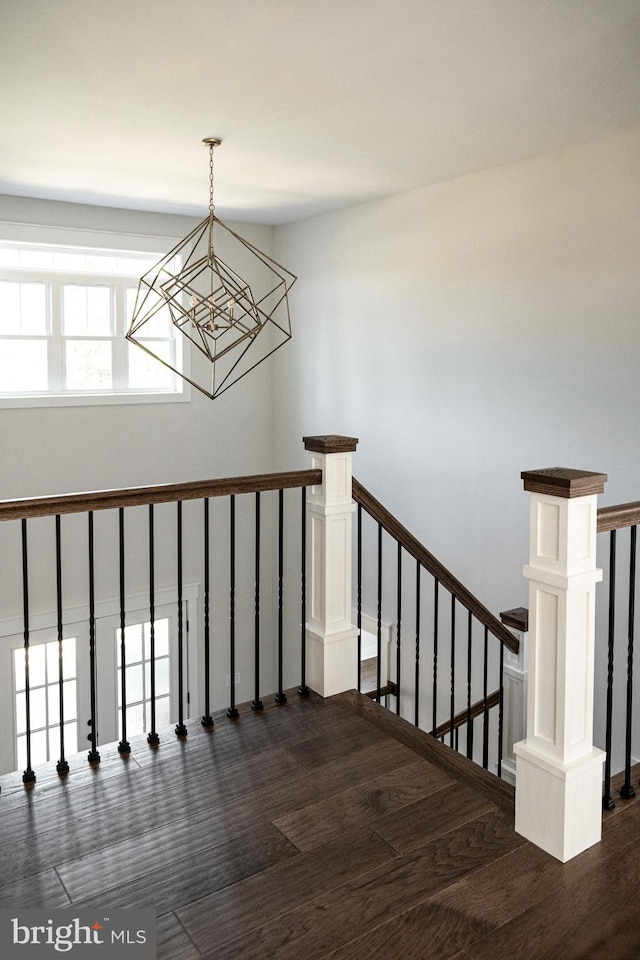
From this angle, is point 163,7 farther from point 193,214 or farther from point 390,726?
point 193,214

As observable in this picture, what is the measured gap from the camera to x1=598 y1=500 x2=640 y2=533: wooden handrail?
2223mm

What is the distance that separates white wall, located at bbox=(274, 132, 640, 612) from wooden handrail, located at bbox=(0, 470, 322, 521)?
2.08m

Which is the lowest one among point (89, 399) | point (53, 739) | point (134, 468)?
point (53, 739)

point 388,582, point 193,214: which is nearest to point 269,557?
point 388,582

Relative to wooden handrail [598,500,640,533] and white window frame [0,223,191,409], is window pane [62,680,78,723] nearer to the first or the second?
white window frame [0,223,191,409]

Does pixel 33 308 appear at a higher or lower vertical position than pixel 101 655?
higher

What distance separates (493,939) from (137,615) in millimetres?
5239

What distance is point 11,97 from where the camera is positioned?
353cm

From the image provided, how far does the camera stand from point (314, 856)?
217cm

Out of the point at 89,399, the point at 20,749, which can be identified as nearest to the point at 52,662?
the point at 20,749

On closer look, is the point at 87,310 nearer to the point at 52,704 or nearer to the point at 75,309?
the point at 75,309

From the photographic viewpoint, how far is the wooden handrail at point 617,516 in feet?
7.29

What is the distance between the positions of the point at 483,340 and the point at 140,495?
10.1 feet

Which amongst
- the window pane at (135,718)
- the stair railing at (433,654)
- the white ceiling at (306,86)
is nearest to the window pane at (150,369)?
the white ceiling at (306,86)
